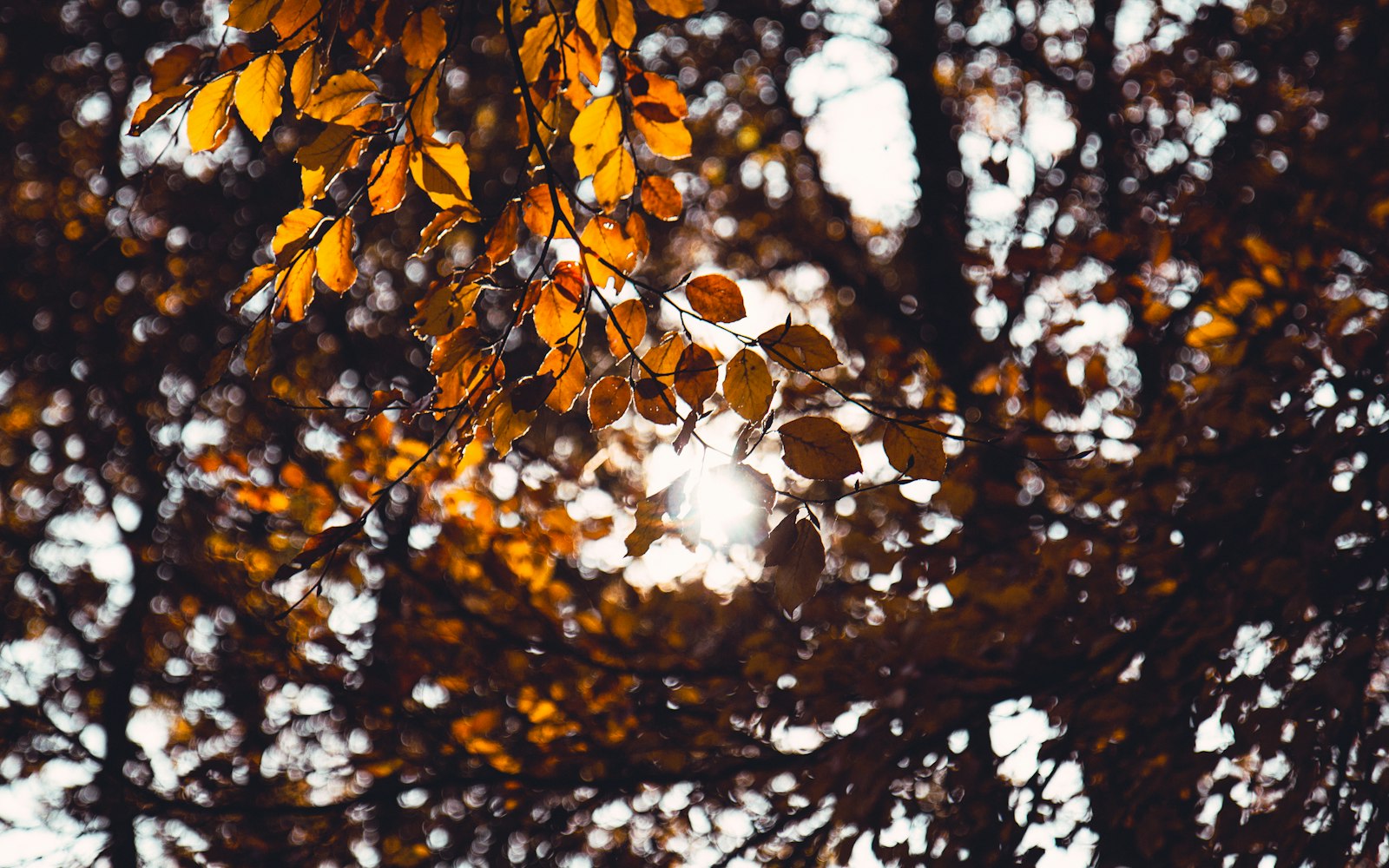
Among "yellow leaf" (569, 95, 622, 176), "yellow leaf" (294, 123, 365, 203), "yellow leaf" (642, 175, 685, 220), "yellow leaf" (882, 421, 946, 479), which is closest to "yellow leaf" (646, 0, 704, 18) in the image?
"yellow leaf" (569, 95, 622, 176)

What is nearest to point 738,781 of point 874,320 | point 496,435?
point 496,435

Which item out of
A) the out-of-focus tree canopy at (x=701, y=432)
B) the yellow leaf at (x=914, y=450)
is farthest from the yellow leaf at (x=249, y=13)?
the yellow leaf at (x=914, y=450)

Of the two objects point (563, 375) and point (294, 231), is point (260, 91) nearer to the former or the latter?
point (294, 231)

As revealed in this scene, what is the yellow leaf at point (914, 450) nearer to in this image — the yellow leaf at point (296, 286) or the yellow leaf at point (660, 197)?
the yellow leaf at point (660, 197)

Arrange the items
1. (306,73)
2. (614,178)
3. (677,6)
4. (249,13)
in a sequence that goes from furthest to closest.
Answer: (614,178)
(677,6)
(306,73)
(249,13)

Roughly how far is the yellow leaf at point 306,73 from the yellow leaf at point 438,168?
16cm

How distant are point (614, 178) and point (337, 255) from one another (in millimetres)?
474

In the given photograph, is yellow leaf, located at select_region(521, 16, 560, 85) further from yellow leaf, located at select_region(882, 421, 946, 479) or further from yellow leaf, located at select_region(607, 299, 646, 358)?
yellow leaf, located at select_region(882, 421, 946, 479)

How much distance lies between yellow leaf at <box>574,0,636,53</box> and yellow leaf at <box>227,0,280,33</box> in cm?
47

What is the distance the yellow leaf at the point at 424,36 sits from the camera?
141cm

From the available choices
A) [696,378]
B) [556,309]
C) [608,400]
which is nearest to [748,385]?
[696,378]

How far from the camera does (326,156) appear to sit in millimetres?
1239

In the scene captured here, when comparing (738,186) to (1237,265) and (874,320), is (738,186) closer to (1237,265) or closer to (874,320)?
(874,320)

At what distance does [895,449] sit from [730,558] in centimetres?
287
